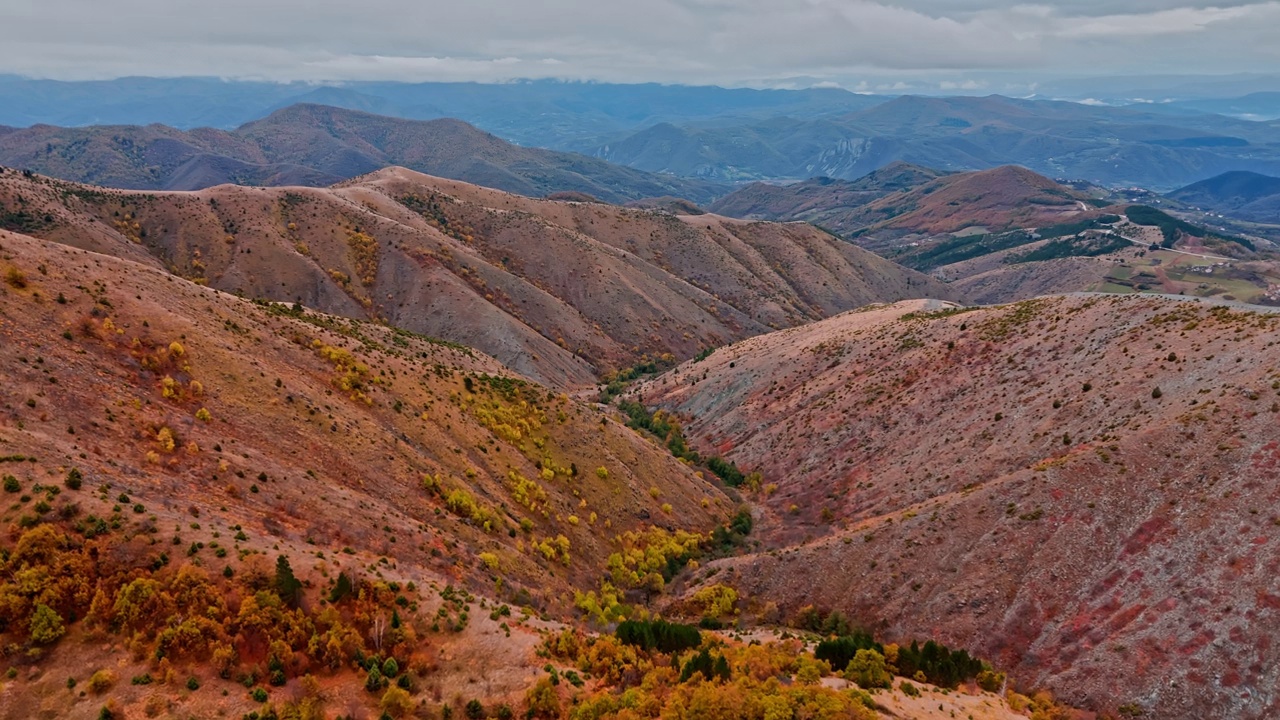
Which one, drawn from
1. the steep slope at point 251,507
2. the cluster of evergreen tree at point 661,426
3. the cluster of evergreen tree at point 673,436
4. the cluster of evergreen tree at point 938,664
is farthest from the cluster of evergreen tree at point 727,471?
the cluster of evergreen tree at point 938,664

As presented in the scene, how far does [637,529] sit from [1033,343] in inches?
1778

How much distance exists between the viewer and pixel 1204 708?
3281 cm

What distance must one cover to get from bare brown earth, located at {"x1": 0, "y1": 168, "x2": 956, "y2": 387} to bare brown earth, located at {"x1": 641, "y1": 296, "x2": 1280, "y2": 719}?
59.8 m

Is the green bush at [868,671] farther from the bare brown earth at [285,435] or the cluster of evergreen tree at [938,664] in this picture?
the bare brown earth at [285,435]

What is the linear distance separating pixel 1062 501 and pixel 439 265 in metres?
113

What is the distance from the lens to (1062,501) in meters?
45.6

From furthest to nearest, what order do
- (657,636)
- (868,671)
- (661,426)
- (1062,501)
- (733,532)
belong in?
(661,426) → (733,532) → (1062,501) → (657,636) → (868,671)

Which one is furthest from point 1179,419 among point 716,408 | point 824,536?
point 716,408

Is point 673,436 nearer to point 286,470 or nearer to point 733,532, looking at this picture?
point 733,532

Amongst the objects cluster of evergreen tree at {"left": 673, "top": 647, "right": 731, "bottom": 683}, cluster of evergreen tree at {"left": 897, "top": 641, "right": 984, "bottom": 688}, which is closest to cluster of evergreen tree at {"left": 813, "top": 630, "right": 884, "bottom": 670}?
cluster of evergreen tree at {"left": 897, "top": 641, "right": 984, "bottom": 688}

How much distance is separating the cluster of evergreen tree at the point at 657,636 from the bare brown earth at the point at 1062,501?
17482mm

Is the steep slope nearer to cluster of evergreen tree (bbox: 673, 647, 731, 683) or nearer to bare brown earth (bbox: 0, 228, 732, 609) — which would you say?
bare brown earth (bbox: 0, 228, 732, 609)

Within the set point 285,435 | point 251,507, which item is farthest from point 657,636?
point 285,435

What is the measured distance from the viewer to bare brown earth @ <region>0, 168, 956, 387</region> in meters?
113
